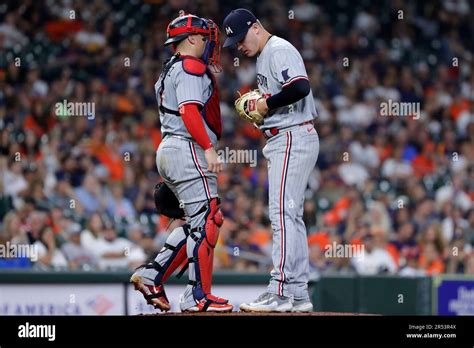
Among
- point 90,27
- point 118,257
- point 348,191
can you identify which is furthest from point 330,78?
point 118,257

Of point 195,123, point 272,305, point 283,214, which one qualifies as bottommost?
point 272,305

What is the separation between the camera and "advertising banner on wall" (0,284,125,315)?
10.0m

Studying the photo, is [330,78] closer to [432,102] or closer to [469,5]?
[432,102]

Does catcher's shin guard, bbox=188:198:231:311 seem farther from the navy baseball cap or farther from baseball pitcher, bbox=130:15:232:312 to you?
the navy baseball cap

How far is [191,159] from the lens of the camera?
22.0ft

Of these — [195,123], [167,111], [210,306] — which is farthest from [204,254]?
[167,111]

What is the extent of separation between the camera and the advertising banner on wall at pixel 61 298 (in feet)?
32.9

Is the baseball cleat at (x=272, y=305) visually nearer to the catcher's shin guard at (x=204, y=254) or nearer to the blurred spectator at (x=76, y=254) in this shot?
the catcher's shin guard at (x=204, y=254)

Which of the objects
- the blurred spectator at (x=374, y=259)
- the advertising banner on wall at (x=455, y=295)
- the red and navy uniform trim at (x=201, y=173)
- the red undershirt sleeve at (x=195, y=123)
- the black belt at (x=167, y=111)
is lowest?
the advertising banner on wall at (x=455, y=295)

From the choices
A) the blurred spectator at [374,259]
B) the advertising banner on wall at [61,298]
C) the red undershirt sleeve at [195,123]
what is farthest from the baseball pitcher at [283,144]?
the blurred spectator at [374,259]

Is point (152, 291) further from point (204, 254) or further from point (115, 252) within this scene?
point (115, 252)

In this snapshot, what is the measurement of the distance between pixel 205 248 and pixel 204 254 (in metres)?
0.04

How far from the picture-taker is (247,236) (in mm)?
11875
